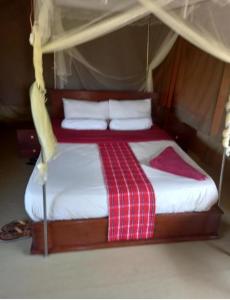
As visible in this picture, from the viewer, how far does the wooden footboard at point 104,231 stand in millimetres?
2166

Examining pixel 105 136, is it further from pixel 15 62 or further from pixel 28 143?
pixel 15 62

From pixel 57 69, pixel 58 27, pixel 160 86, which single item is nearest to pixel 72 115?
pixel 57 69

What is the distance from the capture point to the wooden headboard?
402 centimetres

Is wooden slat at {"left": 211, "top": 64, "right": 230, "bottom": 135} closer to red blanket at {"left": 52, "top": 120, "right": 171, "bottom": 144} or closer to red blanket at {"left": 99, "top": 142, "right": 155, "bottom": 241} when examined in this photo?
red blanket at {"left": 52, "top": 120, "right": 171, "bottom": 144}

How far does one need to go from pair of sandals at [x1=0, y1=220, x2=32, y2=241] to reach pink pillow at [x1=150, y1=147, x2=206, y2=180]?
1.18m

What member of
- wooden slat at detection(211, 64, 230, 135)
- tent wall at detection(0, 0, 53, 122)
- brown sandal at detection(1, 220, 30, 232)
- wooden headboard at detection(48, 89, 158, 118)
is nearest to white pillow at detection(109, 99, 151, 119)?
wooden headboard at detection(48, 89, 158, 118)

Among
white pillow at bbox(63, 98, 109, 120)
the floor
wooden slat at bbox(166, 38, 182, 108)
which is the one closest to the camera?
the floor

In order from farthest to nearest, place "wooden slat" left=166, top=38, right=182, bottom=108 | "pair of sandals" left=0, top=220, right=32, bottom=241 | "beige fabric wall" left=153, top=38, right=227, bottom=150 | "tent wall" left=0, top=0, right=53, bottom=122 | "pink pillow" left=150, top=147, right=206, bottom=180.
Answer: "tent wall" left=0, top=0, right=53, bottom=122 < "wooden slat" left=166, top=38, right=182, bottom=108 < "beige fabric wall" left=153, top=38, right=227, bottom=150 < "pink pillow" left=150, top=147, right=206, bottom=180 < "pair of sandals" left=0, top=220, right=32, bottom=241

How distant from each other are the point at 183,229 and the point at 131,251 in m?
0.46

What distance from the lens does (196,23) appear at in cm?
238

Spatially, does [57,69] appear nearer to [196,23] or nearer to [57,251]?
[196,23]

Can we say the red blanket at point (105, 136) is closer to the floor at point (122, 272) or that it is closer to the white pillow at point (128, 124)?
the white pillow at point (128, 124)

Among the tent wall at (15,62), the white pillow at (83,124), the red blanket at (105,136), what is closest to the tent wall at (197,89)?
the red blanket at (105,136)

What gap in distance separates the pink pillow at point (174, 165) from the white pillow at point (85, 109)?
1246mm
